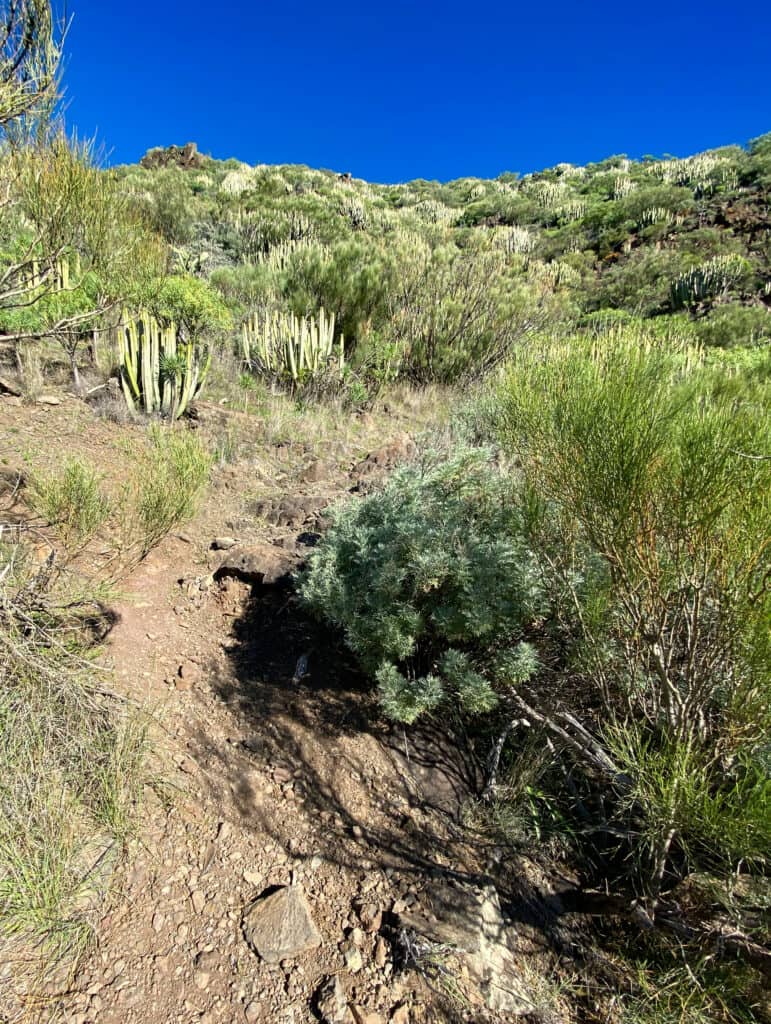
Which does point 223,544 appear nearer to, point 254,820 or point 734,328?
point 254,820

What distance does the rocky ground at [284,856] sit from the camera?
138 centimetres

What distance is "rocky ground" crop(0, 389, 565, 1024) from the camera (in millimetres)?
1378

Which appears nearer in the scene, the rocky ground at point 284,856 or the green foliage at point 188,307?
the rocky ground at point 284,856

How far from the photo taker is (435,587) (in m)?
2.36

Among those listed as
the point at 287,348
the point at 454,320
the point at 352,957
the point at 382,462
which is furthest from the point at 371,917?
the point at 454,320

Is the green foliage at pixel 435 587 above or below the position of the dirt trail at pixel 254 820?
above

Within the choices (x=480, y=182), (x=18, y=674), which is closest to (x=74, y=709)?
(x=18, y=674)

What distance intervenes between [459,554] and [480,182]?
32.5m

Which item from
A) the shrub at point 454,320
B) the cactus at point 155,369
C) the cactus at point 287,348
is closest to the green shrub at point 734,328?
the shrub at point 454,320

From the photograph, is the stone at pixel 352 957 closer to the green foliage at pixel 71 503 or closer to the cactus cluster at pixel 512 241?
the green foliage at pixel 71 503

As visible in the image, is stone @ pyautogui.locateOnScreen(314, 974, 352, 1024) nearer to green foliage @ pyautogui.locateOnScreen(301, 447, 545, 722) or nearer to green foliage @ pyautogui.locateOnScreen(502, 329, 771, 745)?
green foliage @ pyautogui.locateOnScreen(301, 447, 545, 722)

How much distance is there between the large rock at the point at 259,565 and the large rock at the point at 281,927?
169 centimetres

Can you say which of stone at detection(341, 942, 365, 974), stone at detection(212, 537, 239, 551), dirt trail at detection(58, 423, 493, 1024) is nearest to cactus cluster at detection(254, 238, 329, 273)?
stone at detection(212, 537, 239, 551)

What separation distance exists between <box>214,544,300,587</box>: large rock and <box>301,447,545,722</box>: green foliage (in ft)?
1.33
